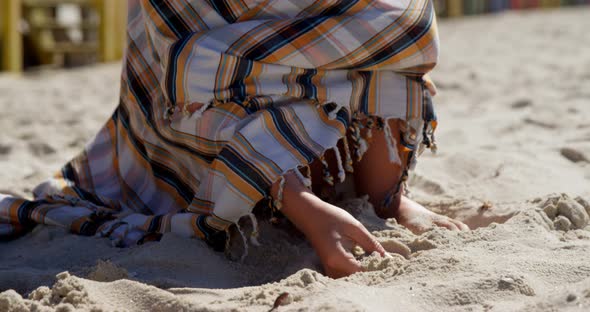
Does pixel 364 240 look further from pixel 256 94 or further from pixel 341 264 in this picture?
pixel 256 94

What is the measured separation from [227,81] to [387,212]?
50cm

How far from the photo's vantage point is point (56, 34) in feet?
21.1

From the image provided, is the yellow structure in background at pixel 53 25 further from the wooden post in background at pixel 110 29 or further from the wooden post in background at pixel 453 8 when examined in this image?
the wooden post in background at pixel 453 8

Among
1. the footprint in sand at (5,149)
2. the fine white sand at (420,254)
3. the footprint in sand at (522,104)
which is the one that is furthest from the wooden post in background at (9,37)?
the footprint in sand at (522,104)

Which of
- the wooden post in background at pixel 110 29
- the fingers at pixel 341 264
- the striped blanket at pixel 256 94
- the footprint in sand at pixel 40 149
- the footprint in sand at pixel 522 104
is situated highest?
the striped blanket at pixel 256 94

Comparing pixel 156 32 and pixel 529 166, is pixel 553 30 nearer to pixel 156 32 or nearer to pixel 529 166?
pixel 529 166

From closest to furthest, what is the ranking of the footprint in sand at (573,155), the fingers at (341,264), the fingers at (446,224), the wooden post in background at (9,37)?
the fingers at (341,264) < the fingers at (446,224) < the footprint in sand at (573,155) < the wooden post in background at (9,37)

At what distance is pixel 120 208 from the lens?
76.9 inches

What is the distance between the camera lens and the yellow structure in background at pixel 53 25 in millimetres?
5531

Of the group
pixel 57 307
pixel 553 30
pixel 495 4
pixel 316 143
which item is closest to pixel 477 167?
pixel 316 143

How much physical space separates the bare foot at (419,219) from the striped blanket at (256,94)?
13cm

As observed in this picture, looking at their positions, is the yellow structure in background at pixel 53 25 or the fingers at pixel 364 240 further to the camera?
the yellow structure in background at pixel 53 25

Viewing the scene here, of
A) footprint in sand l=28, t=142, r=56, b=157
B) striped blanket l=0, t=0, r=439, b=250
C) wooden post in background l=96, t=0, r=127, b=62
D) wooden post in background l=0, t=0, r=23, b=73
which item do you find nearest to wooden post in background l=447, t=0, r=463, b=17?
wooden post in background l=96, t=0, r=127, b=62

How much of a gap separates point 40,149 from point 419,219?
161 centimetres
